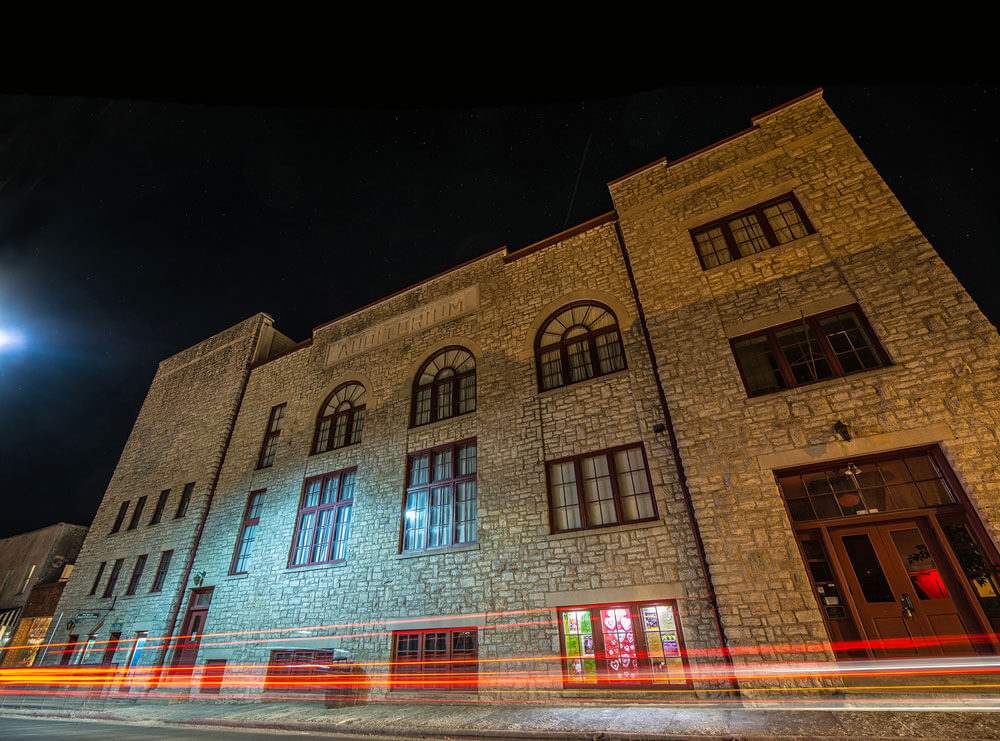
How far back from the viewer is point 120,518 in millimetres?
16531

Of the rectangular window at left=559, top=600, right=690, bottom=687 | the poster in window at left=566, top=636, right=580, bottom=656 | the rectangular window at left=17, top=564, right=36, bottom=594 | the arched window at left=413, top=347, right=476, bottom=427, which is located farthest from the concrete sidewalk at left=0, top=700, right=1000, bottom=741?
the rectangular window at left=17, top=564, right=36, bottom=594

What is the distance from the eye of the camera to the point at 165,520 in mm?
14883

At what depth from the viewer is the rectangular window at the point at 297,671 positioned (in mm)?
9319

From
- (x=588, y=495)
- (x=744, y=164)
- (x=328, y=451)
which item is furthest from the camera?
(x=328, y=451)

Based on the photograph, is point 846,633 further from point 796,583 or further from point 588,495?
point 588,495

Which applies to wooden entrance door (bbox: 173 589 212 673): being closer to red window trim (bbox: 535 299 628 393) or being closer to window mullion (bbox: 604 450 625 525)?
red window trim (bbox: 535 299 628 393)

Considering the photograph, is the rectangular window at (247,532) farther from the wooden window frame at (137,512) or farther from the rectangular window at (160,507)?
the wooden window frame at (137,512)

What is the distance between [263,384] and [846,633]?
1711 centimetres

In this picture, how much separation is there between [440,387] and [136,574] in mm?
12949

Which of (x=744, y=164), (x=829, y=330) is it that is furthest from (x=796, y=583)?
(x=744, y=164)

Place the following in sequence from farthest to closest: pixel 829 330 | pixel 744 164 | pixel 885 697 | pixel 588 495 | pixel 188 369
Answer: pixel 188 369 < pixel 744 164 < pixel 588 495 < pixel 829 330 < pixel 885 697

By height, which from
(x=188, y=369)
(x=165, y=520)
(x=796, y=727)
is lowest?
(x=796, y=727)

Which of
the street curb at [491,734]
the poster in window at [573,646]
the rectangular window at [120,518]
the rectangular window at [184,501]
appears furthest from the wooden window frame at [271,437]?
the poster in window at [573,646]

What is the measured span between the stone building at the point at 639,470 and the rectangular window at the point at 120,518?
3.44 m
